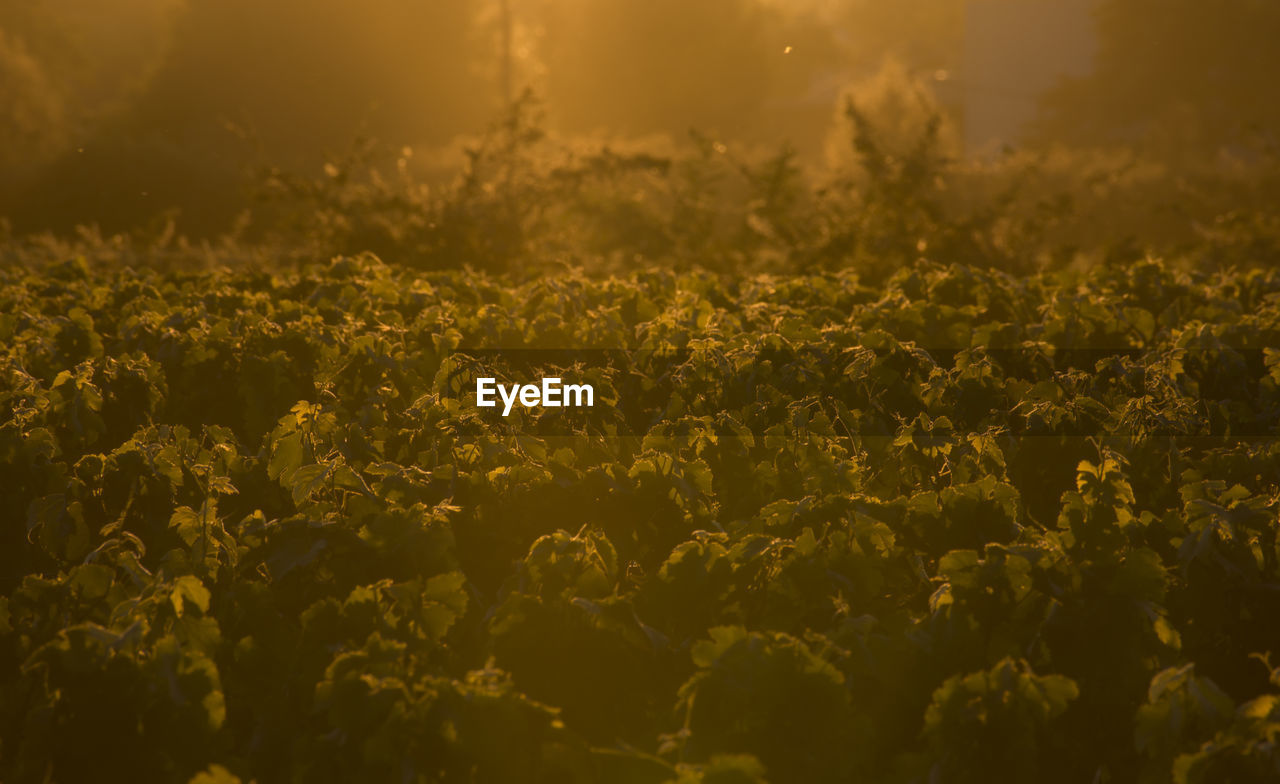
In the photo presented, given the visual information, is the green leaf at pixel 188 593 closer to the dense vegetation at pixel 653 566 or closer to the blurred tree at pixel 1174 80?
the dense vegetation at pixel 653 566

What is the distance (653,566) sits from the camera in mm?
3240

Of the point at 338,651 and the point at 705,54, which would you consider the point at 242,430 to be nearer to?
the point at 338,651

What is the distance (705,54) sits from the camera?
51938 millimetres

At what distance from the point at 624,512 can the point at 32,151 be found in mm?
29616

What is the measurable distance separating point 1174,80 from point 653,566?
51445mm

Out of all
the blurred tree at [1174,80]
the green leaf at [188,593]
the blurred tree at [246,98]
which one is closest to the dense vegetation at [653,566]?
the green leaf at [188,593]

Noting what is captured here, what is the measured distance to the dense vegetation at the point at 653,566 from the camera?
90.0 inches

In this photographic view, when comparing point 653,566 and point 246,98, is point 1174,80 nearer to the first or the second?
point 246,98

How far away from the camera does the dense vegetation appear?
2.29 meters

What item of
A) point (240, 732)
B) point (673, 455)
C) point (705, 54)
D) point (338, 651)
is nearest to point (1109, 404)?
point (673, 455)

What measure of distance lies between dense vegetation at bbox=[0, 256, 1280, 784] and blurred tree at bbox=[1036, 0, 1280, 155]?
129ft

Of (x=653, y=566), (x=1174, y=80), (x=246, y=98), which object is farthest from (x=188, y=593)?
(x=1174, y=80)

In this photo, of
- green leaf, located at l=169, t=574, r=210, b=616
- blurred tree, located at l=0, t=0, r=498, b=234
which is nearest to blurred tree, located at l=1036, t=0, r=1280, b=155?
blurred tree, located at l=0, t=0, r=498, b=234

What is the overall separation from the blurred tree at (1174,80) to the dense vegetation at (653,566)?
39323 millimetres
